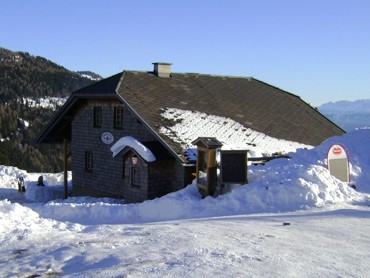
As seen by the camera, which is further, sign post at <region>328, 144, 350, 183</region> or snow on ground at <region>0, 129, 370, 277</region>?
sign post at <region>328, 144, 350, 183</region>

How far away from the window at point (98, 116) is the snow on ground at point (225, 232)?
871 centimetres

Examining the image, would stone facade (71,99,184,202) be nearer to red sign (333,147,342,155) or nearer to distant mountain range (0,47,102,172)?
red sign (333,147,342,155)

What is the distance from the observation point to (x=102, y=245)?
825cm

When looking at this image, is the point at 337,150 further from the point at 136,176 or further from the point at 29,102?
the point at 29,102

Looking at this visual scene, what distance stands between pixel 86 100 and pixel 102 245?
1582 centimetres

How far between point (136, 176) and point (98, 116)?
4819 millimetres

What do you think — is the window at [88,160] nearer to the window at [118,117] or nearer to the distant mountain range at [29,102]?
the window at [118,117]

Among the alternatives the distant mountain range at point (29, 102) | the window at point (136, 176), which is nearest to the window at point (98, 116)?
the window at point (136, 176)

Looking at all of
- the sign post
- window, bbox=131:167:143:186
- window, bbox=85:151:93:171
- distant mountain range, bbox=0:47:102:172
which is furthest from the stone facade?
distant mountain range, bbox=0:47:102:172

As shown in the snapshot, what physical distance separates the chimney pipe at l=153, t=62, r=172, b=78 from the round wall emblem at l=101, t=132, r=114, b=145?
13.6 feet

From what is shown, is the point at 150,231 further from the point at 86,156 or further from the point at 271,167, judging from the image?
the point at 86,156

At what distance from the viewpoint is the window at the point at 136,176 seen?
18.9 m

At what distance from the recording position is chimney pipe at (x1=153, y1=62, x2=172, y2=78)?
2395cm

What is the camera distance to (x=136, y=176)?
63.4 ft
